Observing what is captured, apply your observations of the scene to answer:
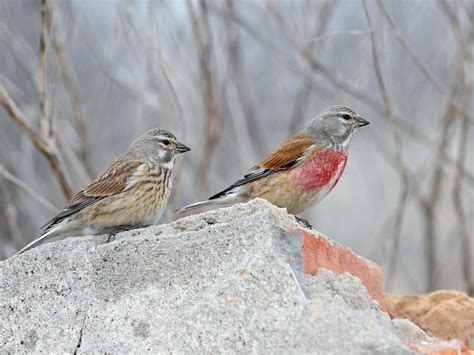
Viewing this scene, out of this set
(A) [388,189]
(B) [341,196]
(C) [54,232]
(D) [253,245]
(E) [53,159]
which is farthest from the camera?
(B) [341,196]

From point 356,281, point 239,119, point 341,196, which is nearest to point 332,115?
point 239,119

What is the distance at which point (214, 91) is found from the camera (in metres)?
6.79

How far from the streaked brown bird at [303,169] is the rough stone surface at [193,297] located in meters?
2.01

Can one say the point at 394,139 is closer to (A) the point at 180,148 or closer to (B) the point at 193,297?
(A) the point at 180,148

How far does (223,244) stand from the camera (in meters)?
2.94

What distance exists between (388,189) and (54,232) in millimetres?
7190

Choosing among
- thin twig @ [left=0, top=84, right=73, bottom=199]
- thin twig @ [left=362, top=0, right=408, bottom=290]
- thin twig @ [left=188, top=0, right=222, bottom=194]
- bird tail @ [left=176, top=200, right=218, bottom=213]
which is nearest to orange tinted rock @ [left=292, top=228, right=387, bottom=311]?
thin twig @ [left=362, top=0, right=408, bottom=290]

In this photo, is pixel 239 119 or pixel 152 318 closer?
pixel 152 318

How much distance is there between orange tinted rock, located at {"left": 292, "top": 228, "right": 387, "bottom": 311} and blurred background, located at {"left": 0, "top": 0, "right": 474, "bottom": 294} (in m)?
1.60

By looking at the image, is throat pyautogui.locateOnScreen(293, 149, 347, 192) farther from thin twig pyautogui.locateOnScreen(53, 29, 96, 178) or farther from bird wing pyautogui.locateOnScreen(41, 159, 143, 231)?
thin twig pyautogui.locateOnScreen(53, 29, 96, 178)

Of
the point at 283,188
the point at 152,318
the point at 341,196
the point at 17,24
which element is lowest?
the point at 341,196

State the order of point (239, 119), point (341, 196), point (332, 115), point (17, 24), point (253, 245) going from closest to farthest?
point (253, 245) → point (332, 115) → point (239, 119) → point (17, 24) → point (341, 196)

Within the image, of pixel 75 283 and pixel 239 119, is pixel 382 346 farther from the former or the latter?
pixel 239 119

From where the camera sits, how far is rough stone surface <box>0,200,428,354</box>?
2.64 metres
